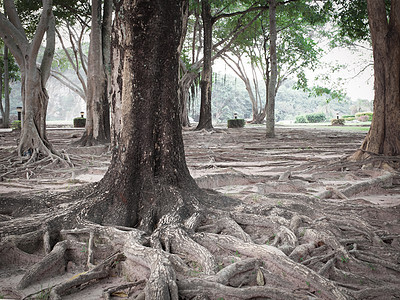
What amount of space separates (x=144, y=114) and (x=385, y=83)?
15.3 ft

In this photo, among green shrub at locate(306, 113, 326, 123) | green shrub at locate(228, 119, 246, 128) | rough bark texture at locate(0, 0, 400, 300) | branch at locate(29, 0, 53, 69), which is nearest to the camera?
rough bark texture at locate(0, 0, 400, 300)

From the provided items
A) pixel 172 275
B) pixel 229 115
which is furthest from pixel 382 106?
pixel 229 115

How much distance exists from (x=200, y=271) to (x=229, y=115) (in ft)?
140

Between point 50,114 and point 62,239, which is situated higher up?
point 50,114

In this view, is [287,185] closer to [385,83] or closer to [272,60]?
[385,83]

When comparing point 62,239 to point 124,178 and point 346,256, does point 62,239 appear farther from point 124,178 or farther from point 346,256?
point 346,256

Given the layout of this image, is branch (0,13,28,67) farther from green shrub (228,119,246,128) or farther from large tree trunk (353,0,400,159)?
green shrub (228,119,246,128)

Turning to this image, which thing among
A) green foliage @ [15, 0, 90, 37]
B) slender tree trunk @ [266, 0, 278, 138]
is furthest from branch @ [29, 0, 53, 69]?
green foliage @ [15, 0, 90, 37]

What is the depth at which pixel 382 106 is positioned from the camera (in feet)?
19.8

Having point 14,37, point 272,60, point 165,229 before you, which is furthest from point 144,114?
point 272,60

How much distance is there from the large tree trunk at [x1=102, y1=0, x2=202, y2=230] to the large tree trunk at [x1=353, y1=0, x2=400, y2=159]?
415 centimetres

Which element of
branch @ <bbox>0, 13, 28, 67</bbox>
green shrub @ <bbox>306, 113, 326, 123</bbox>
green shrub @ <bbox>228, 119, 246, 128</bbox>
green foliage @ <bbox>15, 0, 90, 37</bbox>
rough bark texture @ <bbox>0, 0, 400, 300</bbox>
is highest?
green foliage @ <bbox>15, 0, 90, 37</bbox>

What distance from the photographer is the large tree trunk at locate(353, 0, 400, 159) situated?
5922mm

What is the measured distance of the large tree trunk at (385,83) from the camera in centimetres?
592
